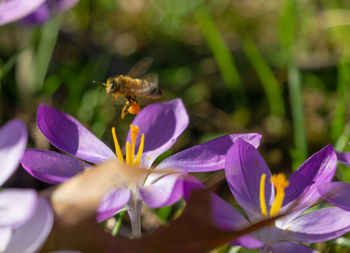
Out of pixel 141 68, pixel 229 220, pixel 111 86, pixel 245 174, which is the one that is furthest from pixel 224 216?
pixel 141 68

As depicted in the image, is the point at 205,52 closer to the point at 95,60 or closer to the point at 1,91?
the point at 95,60

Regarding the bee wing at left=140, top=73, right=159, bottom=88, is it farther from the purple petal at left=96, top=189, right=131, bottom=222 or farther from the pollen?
the purple petal at left=96, top=189, right=131, bottom=222

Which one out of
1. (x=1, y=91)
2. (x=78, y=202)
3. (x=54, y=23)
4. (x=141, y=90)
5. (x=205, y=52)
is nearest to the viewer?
(x=78, y=202)

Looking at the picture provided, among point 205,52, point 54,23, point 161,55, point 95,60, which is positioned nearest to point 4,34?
point 54,23

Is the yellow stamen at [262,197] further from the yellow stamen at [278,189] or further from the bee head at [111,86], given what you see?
the bee head at [111,86]

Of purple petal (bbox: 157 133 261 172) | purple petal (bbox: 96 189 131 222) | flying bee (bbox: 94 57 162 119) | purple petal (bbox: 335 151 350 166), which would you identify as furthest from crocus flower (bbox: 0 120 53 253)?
purple petal (bbox: 335 151 350 166)

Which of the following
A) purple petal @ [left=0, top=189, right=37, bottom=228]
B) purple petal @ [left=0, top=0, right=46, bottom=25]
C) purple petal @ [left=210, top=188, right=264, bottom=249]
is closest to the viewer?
purple petal @ [left=0, top=189, right=37, bottom=228]

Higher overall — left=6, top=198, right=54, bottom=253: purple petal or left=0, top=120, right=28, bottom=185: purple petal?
left=0, top=120, right=28, bottom=185: purple petal

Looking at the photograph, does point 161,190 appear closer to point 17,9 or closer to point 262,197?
point 262,197
